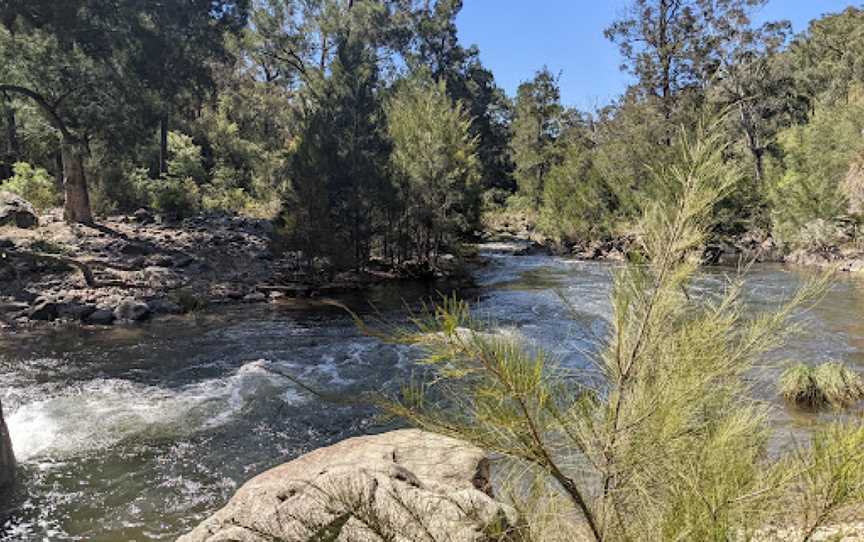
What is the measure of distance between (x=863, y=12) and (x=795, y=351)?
52884 mm

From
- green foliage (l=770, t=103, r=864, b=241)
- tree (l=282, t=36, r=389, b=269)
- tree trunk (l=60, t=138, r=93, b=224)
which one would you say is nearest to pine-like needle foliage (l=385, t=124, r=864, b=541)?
tree (l=282, t=36, r=389, b=269)

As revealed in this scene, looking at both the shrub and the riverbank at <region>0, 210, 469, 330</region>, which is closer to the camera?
the riverbank at <region>0, 210, 469, 330</region>

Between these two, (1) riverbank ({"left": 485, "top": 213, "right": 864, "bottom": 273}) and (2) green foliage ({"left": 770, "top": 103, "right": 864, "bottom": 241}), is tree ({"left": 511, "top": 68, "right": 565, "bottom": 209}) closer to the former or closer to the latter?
(1) riverbank ({"left": 485, "top": 213, "right": 864, "bottom": 273})

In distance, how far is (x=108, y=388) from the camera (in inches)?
361

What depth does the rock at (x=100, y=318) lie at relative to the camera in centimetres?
1311

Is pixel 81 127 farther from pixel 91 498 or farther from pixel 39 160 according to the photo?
pixel 91 498

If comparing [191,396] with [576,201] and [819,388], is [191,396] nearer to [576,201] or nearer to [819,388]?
[819,388]

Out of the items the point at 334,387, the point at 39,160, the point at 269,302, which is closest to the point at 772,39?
the point at 269,302

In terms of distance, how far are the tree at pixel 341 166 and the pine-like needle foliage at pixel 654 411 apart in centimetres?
1540

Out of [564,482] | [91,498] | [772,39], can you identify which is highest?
[772,39]

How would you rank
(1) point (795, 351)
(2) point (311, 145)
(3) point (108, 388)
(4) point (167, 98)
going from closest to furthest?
(3) point (108, 388), (1) point (795, 351), (2) point (311, 145), (4) point (167, 98)

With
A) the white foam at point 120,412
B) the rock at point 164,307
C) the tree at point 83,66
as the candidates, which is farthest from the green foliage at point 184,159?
the white foam at point 120,412

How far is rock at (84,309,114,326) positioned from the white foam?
4.17 m

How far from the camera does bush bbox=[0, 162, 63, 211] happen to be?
22.8 meters
